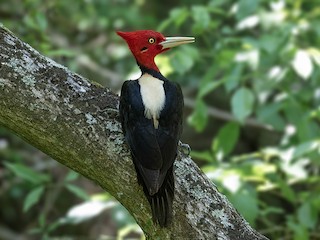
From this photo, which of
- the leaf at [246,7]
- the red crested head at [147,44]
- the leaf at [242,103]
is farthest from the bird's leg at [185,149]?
the leaf at [246,7]

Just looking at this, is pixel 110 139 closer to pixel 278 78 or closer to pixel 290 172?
pixel 290 172

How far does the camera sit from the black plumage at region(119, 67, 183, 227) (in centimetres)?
194

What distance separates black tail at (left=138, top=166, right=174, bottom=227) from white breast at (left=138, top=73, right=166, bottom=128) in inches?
8.8

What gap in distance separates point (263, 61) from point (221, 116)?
4.28ft

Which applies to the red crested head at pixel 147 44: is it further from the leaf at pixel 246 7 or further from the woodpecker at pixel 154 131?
the leaf at pixel 246 7

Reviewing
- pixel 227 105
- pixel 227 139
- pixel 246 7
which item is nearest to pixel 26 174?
pixel 227 139

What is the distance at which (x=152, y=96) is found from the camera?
7.13 feet

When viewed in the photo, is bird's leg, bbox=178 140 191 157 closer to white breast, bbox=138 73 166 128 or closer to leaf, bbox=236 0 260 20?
white breast, bbox=138 73 166 128

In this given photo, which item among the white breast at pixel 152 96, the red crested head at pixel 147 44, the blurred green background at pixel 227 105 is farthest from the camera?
the blurred green background at pixel 227 105

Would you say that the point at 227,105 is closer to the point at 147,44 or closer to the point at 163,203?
the point at 147,44

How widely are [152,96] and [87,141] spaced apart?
0.32 metres

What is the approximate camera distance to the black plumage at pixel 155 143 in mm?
1940

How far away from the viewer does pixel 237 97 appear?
11.4 ft

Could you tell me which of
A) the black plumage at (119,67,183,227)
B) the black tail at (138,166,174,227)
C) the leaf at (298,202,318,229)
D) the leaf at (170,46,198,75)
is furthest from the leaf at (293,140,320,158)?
the black tail at (138,166,174,227)
